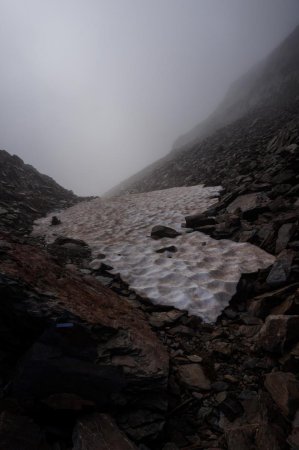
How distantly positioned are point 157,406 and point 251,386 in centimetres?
130

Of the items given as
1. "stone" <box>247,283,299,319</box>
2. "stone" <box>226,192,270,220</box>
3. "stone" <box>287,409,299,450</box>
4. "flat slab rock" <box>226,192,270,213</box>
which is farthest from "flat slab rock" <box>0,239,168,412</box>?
"flat slab rock" <box>226,192,270,213</box>

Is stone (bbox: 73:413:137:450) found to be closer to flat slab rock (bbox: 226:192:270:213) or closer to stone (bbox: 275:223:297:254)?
stone (bbox: 275:223:297:254)

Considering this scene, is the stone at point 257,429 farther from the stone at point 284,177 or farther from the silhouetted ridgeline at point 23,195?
the silhouetted ridgeline at point 23,195

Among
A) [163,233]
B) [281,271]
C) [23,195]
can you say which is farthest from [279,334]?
[23,195]

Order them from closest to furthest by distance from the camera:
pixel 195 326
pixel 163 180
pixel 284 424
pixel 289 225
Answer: pixel 284 424 → pixel 195 326 → pixel 289 225 → pixel 163 180

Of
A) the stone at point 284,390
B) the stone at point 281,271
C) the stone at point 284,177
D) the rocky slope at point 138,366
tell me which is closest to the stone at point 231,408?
the rocky slope at point 138,366

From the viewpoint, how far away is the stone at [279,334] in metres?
4.29

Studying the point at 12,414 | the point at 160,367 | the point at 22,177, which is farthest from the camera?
the point at 22,177

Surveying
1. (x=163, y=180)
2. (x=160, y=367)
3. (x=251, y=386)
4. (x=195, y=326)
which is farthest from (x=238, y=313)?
(x=163, y=180)

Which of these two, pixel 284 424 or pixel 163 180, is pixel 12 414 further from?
pixel 163 180

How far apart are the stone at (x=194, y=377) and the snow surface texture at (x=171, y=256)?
4.33 feet

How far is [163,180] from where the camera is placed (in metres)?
25.1

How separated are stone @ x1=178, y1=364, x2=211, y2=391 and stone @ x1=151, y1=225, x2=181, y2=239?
18.8 feet

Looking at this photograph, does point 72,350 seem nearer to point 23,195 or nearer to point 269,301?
point 269,301
